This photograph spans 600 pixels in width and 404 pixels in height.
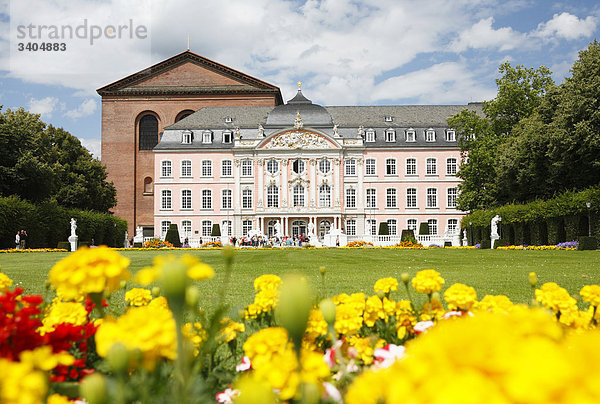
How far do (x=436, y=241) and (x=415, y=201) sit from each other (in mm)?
7605

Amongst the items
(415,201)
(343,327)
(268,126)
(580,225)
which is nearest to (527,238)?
(580,225)

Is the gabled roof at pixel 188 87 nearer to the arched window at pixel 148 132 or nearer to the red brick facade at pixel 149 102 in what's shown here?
the red brick facade at pixel 149 102

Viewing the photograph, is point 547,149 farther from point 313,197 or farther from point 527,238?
point 313,197

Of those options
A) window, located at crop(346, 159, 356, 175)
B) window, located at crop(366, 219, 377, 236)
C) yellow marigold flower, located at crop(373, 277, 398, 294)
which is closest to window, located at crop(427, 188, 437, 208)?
window, located at crop(366, 219, 377, 236)

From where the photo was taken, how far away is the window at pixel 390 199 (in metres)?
46.0

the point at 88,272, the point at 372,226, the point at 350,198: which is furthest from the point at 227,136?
the point at 88,272

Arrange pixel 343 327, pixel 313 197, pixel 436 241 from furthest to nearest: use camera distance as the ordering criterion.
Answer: pixel 313 197
pixel 436 241
pixel 343 327

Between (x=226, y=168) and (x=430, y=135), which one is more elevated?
(x=430, y=135)

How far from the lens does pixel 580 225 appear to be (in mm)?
23906

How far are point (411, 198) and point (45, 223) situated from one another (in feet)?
94.3

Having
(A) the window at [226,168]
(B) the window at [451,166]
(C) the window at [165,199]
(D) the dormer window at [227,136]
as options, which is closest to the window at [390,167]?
(B) the window at [451,166]

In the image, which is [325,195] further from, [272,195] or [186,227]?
[186,227]

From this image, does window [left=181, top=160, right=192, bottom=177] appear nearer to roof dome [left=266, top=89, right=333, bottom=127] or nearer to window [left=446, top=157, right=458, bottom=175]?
roof dome [left=266, top=89, right=333, bottom=127]

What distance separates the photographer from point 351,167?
45844 mm
